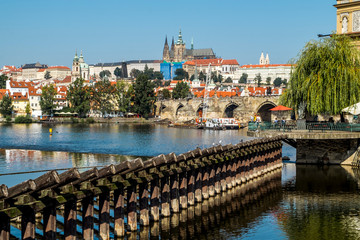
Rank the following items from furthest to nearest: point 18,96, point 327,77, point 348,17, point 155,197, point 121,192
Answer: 1. point 18,96
2. point 348,17
3. point 327,77
4. point 155,197
5. point 121,192

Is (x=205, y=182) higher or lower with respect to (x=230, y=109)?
lower

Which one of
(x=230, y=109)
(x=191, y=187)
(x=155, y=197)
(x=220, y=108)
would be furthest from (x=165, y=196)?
(x=230, y=109)

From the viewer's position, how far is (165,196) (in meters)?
23.5

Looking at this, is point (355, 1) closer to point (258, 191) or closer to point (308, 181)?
point (308, 181)

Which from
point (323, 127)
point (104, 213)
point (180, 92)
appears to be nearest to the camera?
point (104, 213)

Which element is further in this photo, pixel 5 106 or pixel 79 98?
pixel 5 106

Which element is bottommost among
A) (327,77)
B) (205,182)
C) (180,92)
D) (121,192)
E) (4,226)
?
(205,182)

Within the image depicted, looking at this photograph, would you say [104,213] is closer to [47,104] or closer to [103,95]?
[103,95]

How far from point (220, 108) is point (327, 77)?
379ft

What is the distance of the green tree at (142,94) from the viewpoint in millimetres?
146250

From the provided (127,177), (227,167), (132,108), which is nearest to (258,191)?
(227,167)

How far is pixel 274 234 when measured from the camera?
2289 cm

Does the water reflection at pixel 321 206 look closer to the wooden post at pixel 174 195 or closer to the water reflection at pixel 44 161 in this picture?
the wooden post at pixel 174 195

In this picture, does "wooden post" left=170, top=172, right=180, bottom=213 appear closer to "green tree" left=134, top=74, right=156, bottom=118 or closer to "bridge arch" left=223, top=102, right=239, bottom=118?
"green tree" left=134, top=74, right=156, bottom=118
